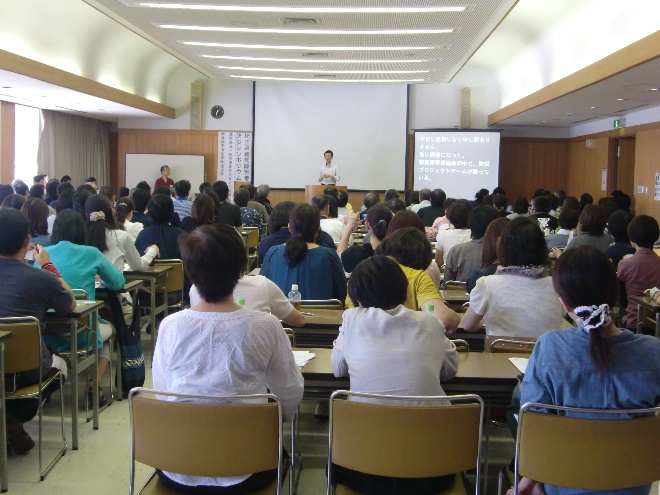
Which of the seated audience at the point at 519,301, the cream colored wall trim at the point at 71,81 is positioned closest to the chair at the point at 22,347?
the seated audience at the point at 519,301

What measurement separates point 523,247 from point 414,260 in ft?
1.78

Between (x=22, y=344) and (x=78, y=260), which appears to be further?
(x=78, y=260)

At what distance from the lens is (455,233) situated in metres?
A: 6.07

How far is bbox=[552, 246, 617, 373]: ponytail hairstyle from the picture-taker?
2.12 metres

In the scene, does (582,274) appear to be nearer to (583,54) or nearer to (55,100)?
(583,54)

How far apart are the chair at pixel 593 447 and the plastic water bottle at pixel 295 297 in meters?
1.83

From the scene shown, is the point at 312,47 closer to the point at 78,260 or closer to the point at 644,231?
the point at 644,231

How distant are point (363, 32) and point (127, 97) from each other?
17.3ft

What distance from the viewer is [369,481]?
2.30 meters

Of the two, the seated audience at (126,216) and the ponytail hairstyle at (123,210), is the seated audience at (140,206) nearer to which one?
the seated audience at (126,216)

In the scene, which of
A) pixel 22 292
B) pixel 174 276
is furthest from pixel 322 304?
pixel 174 276

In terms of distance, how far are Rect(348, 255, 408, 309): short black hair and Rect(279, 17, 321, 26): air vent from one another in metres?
5.49

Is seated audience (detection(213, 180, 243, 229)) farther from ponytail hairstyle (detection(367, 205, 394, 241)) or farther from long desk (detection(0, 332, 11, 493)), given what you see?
long desk (detection(0, 332, 11, 493))

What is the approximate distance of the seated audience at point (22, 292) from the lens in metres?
3.41
